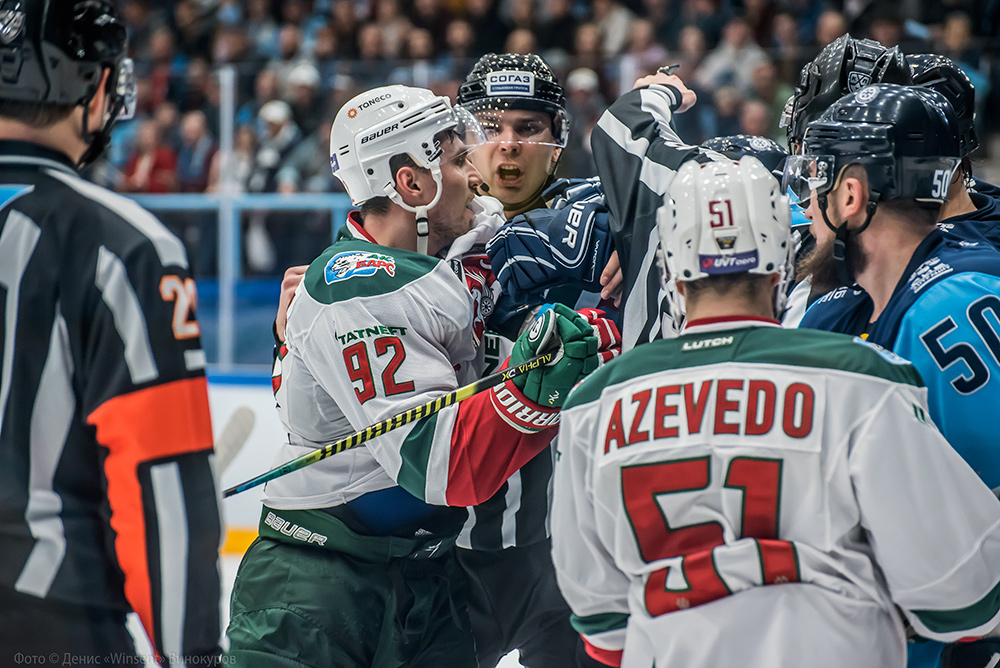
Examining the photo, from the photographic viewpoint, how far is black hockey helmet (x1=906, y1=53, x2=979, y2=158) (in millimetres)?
2543

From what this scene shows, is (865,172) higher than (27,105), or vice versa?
(27,105)

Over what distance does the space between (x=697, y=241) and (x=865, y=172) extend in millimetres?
497

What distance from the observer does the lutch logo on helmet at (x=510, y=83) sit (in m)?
2.81

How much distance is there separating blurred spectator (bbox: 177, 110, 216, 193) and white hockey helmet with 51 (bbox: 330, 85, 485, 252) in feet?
13.7

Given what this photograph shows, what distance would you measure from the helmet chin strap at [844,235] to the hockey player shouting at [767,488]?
1.22 ft

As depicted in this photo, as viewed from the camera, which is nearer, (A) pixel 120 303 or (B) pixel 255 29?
(A) pixel 120 303

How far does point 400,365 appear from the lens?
80.1 inches

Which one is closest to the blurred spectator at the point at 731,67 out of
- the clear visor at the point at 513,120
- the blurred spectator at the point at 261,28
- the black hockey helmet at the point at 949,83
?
the black hockey helmet at the point at 949,83

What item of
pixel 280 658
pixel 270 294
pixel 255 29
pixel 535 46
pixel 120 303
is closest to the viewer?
pixel 120 303

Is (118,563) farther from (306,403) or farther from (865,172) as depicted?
(865,172)

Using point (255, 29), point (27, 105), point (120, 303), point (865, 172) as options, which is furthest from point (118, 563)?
point (255, 29)

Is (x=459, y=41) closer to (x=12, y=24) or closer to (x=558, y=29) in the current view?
(x=558, y=29)

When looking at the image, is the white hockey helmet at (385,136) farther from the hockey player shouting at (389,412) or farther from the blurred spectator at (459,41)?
the blurred spectator at (459,41)

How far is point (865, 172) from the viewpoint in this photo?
A: 1929 mm
